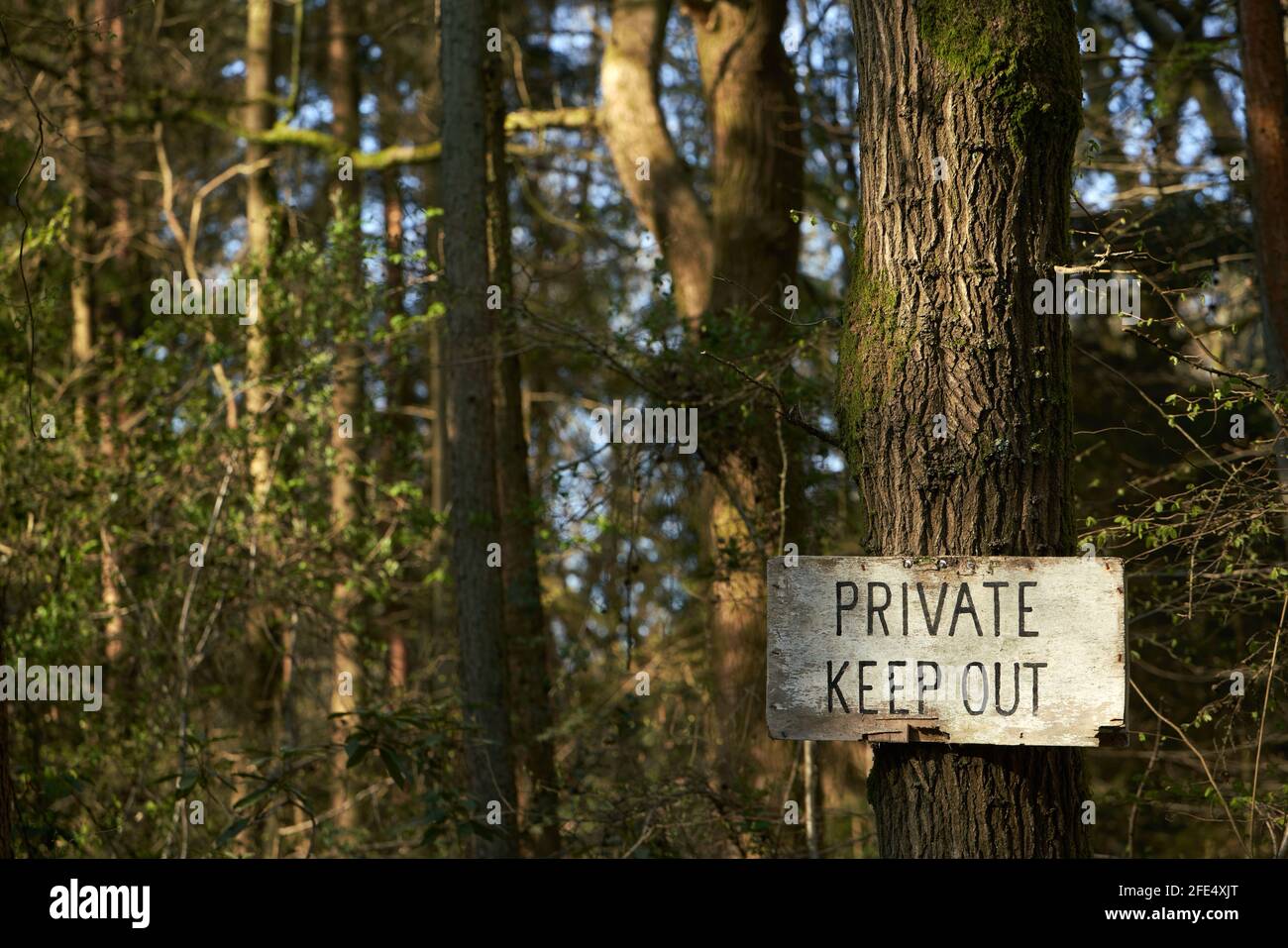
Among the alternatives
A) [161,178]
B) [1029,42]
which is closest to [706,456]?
[1029,42]

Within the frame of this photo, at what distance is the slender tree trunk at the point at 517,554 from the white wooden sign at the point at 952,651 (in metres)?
4.79

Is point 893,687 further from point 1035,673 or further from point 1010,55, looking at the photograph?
point 1010,55

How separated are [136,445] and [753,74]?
557cm

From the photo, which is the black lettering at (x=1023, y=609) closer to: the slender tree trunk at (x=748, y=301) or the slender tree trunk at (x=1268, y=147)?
the slender tree trunk at (x=1268, y=147)

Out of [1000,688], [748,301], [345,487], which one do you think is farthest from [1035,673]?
[345,487]

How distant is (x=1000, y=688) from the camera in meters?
3.61

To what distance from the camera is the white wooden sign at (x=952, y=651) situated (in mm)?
3584

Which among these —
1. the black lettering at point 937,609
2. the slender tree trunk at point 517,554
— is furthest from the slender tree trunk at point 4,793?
the slender tree trunk at point 517,554

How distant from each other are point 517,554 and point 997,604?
19.7ft

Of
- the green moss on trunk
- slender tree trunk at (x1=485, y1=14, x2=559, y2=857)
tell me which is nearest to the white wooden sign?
the green moss on trunk

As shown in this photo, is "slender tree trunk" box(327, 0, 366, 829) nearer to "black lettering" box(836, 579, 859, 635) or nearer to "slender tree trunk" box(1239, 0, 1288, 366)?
A: "black lettering" box(836, 579, 859, 635)

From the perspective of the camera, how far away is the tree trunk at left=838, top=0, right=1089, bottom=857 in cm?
370

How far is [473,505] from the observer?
827 cm

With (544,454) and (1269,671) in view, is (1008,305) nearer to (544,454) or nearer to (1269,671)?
(1269,671)
